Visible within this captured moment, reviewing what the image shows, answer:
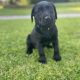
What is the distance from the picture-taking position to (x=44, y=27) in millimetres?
6223

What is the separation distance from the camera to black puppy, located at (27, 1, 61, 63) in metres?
6.01

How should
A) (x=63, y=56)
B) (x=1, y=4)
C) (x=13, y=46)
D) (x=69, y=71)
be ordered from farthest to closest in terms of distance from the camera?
(x=1, y=4), (x=13, y=46), (x=63, y=56), (x=69, y=71)

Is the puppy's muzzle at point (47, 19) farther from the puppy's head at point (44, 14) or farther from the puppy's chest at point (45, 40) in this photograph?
the puppy's chest at point (45, 40)

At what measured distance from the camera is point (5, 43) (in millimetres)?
8680

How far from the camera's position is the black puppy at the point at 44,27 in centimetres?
601

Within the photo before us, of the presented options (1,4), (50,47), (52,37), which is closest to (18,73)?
(52,37)

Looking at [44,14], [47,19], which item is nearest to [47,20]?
[47,19]

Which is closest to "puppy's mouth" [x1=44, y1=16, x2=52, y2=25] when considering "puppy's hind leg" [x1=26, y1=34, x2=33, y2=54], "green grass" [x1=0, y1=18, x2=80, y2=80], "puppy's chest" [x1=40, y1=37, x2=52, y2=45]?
"puppy's chest" [x1=40, y1=37, x2=52, y2=45]

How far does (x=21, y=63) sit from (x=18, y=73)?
0.65 metres

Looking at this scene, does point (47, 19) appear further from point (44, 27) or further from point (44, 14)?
point (44, 27)

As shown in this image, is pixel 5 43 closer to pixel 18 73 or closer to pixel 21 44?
pixel 21 44

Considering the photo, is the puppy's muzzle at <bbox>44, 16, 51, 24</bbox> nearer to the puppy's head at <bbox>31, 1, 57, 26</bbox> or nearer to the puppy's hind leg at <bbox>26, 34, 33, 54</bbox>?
the puppy's head at <bbox>31, 1, 57, 26</bbox>

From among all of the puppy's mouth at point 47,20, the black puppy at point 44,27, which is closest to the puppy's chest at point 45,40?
the black puppy at point 44,27

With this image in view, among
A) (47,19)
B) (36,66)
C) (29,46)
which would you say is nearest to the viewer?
(47,19)
